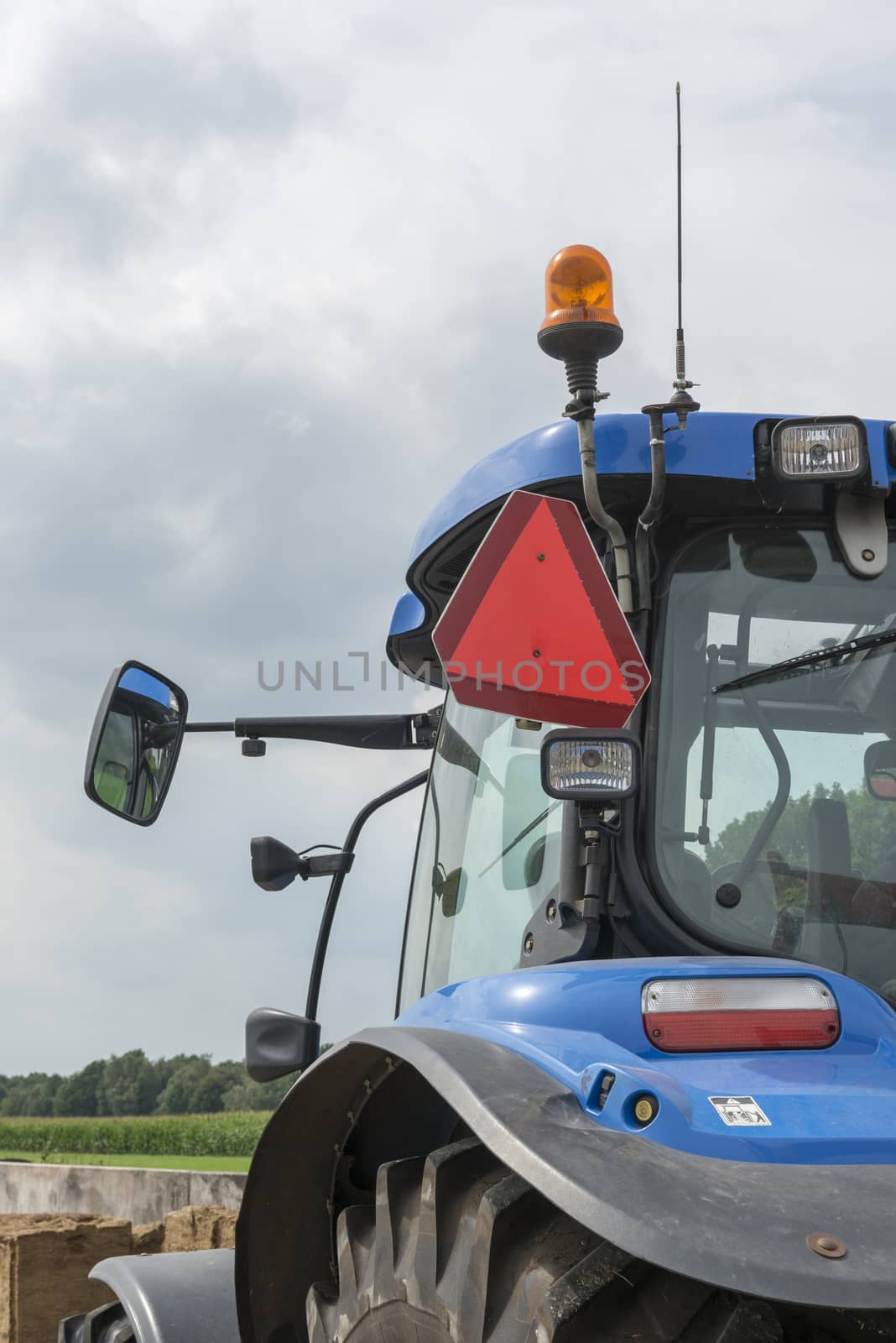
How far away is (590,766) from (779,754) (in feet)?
1.34

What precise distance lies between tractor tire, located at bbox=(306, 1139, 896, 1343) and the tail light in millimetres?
317

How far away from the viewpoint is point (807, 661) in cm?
251

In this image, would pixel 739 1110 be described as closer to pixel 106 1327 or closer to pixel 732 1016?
pixel 732 1016

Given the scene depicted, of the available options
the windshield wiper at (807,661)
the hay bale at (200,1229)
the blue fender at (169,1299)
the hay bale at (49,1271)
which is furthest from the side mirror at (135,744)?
the hay bale at (200,1229)

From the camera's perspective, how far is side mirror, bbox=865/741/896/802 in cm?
250

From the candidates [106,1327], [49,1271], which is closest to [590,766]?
[106,1327]

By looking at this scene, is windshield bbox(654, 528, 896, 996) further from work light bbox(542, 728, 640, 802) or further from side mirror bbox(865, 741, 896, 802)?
work light bbox(542, 728, 640, 802)

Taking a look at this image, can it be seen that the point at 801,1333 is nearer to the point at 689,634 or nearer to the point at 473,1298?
the point at 473,1298

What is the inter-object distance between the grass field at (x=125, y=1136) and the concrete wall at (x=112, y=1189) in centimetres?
1158

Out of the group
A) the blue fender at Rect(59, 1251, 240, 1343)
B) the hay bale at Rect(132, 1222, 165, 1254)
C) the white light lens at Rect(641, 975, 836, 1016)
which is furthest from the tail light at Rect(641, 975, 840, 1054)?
the hay bale at Rect(132, 1222, 165, 1254)

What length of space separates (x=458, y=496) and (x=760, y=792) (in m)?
0.91

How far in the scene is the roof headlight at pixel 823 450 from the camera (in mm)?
2441

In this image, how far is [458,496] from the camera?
287cm

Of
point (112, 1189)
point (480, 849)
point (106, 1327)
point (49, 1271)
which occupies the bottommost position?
point (112, 1189)
